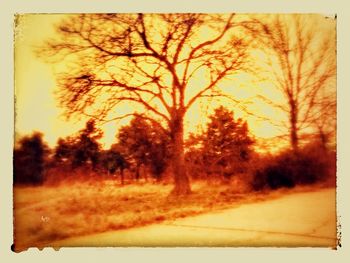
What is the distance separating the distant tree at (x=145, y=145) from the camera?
4867 mm

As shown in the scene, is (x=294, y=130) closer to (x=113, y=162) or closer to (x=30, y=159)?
(x=113, y=162)

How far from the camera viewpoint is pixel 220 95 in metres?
4.89

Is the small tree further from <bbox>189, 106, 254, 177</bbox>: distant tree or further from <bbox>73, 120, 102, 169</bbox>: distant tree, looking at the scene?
<bbox>189, 106, 254, 177</bbox>: distant tree

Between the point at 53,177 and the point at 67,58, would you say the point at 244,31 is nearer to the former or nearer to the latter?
the point at 67,58

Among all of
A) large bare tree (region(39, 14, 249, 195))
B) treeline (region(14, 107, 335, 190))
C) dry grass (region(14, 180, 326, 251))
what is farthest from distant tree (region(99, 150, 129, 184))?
large bare tree (region(39, 14, 249, 195))

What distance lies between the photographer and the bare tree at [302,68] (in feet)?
15.9

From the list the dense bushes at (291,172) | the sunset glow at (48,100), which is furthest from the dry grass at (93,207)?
the sunset glow at (48,100)

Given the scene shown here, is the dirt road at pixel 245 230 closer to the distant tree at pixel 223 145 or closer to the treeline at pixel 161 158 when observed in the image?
the treeline at pixel 161 158

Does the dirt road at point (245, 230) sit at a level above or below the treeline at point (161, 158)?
below

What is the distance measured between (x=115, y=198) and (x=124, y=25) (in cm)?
160

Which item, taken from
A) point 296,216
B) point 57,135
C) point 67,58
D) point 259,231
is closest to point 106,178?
point 57,135

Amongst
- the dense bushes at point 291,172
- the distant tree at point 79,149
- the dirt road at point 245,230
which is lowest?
the dirt road at point 245,230

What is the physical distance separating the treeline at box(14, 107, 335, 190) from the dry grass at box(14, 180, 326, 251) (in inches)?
4.1

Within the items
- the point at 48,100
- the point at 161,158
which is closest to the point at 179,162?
the point at 161,158
